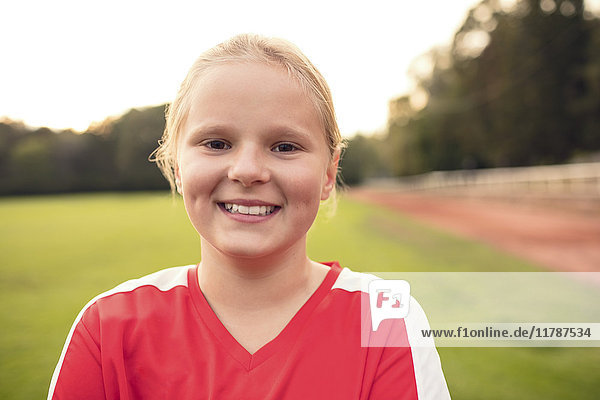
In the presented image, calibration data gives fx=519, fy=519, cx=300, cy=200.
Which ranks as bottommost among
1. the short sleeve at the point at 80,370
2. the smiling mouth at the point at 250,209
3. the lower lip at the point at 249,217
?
the short sleeve at the point at 80,370

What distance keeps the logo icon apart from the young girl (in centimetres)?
2

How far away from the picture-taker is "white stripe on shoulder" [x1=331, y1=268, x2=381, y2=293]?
4.16ft

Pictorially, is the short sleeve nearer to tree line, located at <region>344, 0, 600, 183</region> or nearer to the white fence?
the white fence

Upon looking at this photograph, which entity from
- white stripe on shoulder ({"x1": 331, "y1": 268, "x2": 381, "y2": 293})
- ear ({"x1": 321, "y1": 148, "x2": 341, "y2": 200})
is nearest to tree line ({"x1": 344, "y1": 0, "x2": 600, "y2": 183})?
ear ({"x1": 321, "y1": 148, "x2": 341, "y2": 200})

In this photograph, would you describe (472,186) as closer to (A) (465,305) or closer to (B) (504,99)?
(B) (504,99)

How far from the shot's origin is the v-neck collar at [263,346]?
1138 millimetres

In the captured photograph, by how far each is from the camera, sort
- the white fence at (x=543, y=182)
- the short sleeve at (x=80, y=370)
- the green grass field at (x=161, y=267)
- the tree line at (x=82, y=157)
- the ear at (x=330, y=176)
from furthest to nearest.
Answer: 1. the tree line at (x=82, y=157)
2. the white fence at (x=543, y=182)
3. the green grass field at (x=161, y=267)
4. the ear at (x=330, y=176)
5. the short sleeve at (x=80, y=370)

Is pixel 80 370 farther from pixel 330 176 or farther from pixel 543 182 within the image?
pixel 543 182

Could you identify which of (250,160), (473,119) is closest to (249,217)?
(250,160)

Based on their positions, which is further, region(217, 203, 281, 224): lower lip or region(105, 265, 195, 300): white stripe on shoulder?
region(105, 265, 195, 300): white stripe on shoulder

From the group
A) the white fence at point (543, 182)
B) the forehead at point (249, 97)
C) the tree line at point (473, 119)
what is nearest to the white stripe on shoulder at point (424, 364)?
the forehead at point (249, 97)

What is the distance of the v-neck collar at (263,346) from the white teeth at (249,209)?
0.82 ft

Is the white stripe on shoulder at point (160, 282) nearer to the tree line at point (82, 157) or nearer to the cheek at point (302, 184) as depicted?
the cheek at point (302, 184)

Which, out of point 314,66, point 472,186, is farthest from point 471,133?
point 314,66
